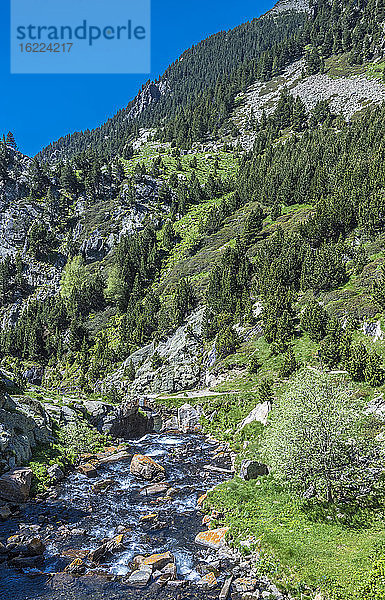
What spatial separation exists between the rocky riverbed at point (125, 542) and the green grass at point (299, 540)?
1255mm

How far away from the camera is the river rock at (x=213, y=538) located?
2247 cm

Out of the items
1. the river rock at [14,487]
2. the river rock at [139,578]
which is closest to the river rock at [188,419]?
the river rock at [14,487]

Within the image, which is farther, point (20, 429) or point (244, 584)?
point (20, 429)

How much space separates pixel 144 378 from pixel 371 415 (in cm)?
5333

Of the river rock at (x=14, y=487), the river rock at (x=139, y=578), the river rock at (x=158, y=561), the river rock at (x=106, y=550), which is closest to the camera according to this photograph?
the river rock at (x=139, y=578)

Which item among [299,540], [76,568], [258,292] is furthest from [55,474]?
[258,292]

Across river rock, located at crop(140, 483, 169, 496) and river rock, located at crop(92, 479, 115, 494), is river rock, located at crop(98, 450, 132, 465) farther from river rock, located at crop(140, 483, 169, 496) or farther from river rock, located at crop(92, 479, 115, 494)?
river rock, located at crop(140, 483, 169, 496)

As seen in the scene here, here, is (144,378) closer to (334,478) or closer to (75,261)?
(334,478)

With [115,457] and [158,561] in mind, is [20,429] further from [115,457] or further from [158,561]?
[158,561]

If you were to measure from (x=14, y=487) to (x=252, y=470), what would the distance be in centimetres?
1972

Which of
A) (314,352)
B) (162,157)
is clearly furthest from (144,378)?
(162,157)

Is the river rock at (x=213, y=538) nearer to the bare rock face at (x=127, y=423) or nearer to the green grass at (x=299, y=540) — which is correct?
the green grass at (x=299, y=540)

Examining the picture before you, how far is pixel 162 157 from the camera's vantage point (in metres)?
179

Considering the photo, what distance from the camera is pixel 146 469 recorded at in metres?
34.5
